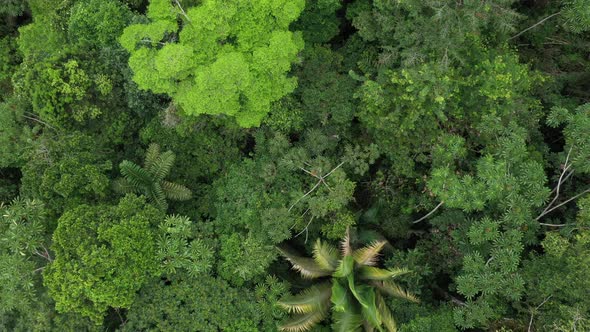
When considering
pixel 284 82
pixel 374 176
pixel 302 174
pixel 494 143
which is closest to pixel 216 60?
pixel 284 82

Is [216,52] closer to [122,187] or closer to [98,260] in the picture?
[122,187]

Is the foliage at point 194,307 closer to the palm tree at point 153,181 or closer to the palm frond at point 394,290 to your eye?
the palm tree at point 153,181

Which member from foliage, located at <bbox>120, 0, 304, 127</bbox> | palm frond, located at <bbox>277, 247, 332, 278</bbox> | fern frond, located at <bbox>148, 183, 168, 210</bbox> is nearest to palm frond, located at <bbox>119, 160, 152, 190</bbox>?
fern frond, located at <bbox>148, 183, 168, 210</bbox>

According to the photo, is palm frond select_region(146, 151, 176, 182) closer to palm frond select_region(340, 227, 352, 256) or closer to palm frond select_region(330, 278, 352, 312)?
palm frond select_region(340, 227, 352, 256)

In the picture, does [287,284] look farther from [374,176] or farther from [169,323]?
[374,176]

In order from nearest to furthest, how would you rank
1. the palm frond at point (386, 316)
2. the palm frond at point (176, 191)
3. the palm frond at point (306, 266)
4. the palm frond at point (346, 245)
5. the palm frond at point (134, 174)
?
the palm frond at point (386, 316), the palm frond at point (346, 245), the palm frond at point (306, 266), the palm frond at point (134, 174), the palm frond at point (176, 191)

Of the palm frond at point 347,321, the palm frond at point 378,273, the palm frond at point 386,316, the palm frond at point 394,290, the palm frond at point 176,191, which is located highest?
the palm frond at point 176,191

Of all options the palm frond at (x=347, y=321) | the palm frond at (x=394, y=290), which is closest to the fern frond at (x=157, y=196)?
the palm frond at (x=347, y=321)
